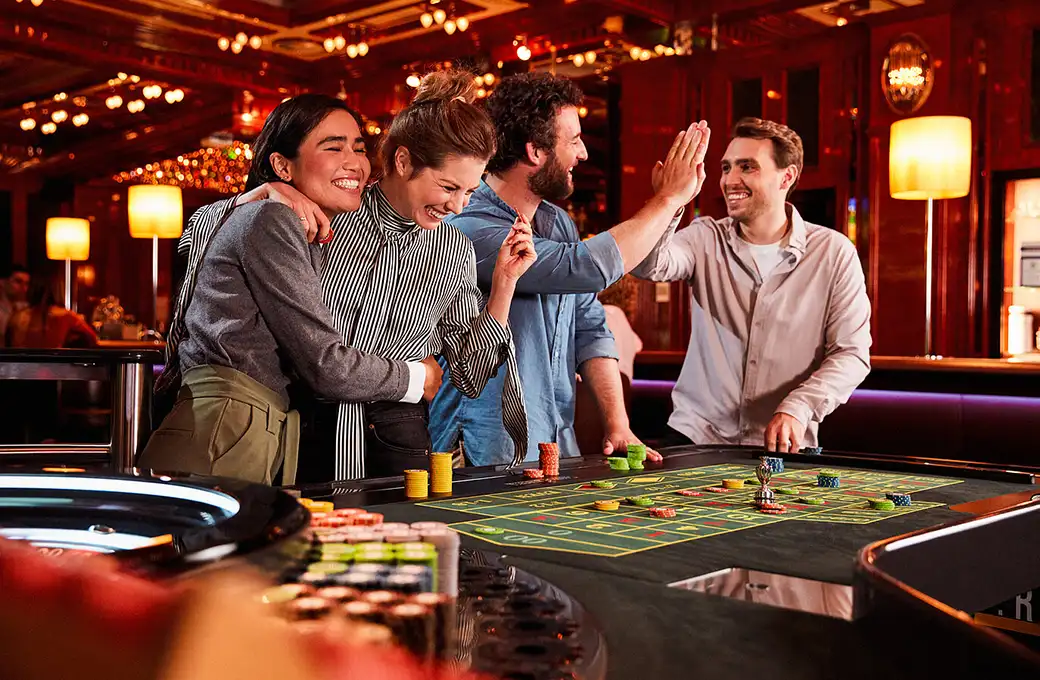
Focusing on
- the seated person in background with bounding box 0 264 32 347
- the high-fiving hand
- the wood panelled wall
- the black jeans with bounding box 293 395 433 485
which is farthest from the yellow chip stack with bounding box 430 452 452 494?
the seated person in background with bounding box 0 264 32 347

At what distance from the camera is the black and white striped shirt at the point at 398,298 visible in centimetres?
226

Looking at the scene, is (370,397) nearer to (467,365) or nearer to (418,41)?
(467,365)

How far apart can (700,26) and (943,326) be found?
2909mm

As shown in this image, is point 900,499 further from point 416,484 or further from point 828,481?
point 416,484

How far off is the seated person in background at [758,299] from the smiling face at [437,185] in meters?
0.95

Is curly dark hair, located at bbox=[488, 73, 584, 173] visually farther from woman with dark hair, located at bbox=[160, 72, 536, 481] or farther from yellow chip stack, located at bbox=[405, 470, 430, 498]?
yellow chip stack, located at bbox=[405, 470, 430, 498]

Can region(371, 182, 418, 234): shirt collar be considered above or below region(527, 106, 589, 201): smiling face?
below

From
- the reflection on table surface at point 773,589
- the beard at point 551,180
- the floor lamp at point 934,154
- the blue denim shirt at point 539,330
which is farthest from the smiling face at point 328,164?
the floor lamp at point 934,154

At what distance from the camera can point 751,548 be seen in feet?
4.38

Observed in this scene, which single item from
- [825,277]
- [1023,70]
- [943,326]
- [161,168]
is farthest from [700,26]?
[161,168]

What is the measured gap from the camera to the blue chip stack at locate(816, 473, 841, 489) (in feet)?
6.55

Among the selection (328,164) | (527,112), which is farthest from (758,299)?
(328,164)

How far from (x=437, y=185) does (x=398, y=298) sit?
0.27 meters

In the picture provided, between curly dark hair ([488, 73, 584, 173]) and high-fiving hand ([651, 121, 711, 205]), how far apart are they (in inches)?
12.3
